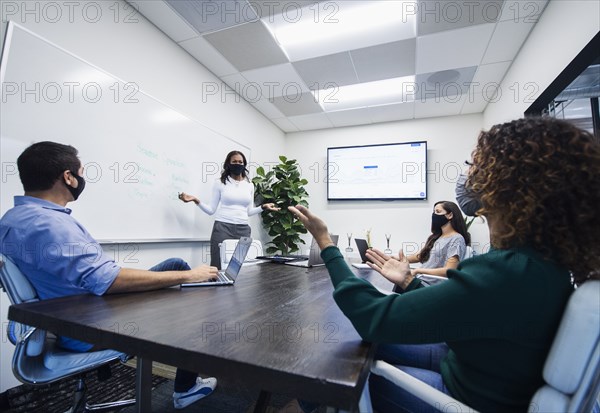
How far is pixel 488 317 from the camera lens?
583 millimetres

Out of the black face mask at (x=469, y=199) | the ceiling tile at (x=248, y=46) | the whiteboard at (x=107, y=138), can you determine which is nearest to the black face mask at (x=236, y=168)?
the whiteboard at (x=107, y=138)

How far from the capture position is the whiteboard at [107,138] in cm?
171

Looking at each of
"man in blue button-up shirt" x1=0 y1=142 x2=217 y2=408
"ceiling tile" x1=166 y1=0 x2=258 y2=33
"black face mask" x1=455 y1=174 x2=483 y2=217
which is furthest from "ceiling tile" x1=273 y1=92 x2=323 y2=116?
"man in blue button-up shirt" x1=0 y1=142 x2=217 y2=408

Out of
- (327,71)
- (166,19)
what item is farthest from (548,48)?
(166,19)

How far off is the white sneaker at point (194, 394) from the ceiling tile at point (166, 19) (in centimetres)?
286

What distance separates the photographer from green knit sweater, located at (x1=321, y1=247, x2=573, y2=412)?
1.91 feet

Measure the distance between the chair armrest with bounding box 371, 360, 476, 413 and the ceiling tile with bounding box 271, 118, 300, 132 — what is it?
4.58 metres

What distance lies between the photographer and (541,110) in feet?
8.93

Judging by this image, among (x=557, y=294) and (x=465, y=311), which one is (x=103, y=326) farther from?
(x=557, y=294)

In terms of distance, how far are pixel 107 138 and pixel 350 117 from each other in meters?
3.46

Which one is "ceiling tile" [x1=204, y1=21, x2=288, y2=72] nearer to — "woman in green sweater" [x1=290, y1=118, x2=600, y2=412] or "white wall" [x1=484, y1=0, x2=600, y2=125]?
"white wall" [x1=484, y1=0, x2=600, y2=125]

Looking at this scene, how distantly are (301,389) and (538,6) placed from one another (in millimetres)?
3320

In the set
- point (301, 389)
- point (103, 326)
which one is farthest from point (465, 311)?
point (103, 326)

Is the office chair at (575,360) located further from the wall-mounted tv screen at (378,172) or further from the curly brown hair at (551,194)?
the wall-mounted tv screen at (378,172)
